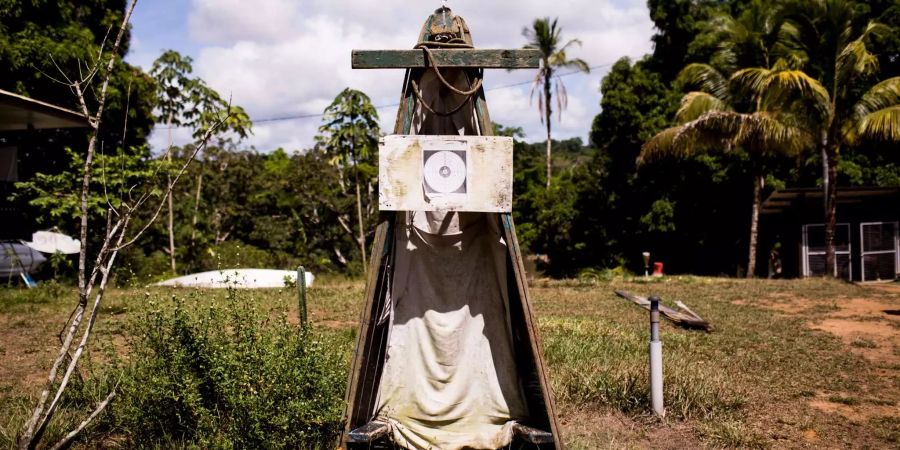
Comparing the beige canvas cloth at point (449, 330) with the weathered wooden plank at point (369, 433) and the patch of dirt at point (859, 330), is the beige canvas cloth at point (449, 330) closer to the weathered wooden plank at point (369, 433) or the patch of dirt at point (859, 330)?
the weathered wooden plank at point (369, 433)

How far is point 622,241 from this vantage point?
25.7 m

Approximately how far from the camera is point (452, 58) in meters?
4.20

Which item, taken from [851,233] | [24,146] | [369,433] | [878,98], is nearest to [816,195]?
[851,233]

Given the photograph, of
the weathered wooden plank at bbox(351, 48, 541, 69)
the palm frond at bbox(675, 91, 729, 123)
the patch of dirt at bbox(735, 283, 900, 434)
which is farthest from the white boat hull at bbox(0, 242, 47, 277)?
the palm frond at bbox(675, 91, 729, 123)

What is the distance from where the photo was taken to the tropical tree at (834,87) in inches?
677

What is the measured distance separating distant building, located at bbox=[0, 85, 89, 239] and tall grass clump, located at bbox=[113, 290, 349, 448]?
765 centimetres

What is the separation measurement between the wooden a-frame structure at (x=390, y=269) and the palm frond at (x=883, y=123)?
52.3ft

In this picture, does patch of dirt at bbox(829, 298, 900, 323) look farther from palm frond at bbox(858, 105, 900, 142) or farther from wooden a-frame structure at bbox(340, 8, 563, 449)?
wooden a-frame structure at bbox(340, 8, 563, 449)

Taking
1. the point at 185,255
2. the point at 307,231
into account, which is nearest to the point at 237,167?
the point at 307,231

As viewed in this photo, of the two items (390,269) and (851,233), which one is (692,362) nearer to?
(390,269)

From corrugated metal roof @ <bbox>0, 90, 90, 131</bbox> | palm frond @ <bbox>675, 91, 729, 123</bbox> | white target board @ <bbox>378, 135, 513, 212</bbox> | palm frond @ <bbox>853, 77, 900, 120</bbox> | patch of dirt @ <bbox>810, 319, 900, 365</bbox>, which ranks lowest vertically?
patch of dirt @ <bbox>810, 319, 900, 365</bbox>

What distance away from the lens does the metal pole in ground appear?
5.52 m

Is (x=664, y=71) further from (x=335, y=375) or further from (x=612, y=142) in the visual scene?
(x=335, y=375)

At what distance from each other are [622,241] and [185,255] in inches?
591
